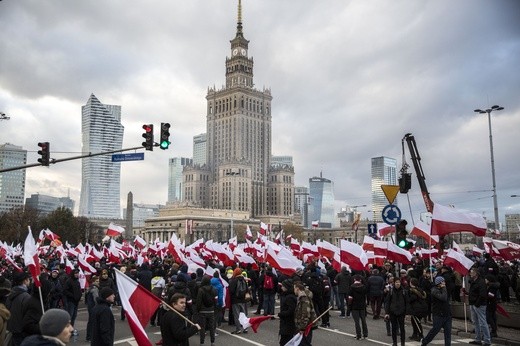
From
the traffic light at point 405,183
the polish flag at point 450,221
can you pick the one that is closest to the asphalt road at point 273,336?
the polish flag at point 450,221

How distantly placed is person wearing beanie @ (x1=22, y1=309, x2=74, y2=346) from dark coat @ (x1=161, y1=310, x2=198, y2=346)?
292cm

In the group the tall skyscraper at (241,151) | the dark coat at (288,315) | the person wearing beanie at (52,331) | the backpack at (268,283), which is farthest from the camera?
the tall skyscraper at (241,151)

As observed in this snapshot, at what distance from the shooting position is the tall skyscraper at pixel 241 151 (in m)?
166

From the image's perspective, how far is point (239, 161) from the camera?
163500 millimetres

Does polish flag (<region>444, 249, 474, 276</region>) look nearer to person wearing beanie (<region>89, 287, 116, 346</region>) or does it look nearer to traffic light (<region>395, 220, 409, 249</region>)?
traffic light (<region>395, 220, 409, 249</region>)

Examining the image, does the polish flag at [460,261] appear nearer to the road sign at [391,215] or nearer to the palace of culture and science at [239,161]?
the road sign at [391,215]

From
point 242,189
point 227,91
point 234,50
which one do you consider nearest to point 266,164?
point 242,189

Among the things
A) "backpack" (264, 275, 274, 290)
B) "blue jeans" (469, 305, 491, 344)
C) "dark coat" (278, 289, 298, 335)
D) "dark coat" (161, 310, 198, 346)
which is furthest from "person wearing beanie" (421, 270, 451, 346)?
"dark coat" (161, 310, 198, 346)

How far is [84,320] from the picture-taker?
17.4 m

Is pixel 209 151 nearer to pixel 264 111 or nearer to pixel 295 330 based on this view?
pixel 264 111

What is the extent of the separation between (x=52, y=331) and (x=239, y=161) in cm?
15904

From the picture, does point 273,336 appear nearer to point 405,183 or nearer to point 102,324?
point 102,324

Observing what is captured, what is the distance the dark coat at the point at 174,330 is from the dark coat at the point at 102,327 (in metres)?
0.87

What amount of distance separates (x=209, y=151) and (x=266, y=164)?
2022 cm
